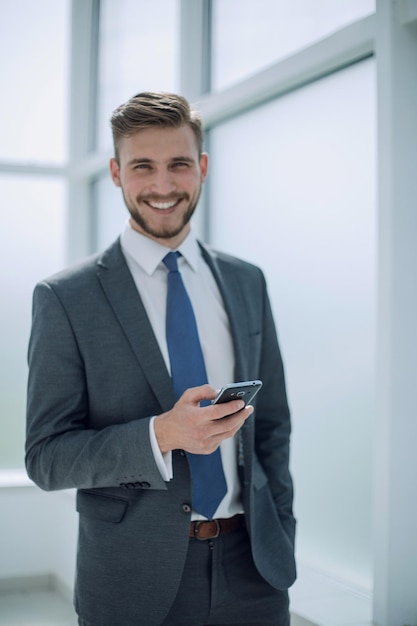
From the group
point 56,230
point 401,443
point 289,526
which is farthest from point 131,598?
point 56,230

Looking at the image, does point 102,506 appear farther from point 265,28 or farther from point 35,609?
point 35,609

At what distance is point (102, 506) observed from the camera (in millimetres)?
1600

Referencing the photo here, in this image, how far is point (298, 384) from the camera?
8.68 ft

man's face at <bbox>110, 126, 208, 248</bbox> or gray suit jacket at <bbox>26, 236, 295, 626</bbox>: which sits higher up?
man's face at <bbox>110, 126, 208, 248</bbox>

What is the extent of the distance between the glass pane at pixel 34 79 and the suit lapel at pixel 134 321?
2.81m

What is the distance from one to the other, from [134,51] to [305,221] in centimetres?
188

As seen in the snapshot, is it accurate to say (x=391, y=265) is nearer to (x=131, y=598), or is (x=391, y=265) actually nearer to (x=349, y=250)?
(x=349, y=250)

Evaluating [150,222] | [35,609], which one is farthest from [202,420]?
[35,609]

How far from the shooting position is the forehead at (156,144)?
1.73 meters

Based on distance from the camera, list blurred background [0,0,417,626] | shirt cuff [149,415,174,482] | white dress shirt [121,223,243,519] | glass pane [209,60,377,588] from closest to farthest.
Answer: shirt cuff [149,415,174,482] → white dress shirt [121,223,243,519] → blurred background [0,0,417,626] → glass pane [209,60,377,588]

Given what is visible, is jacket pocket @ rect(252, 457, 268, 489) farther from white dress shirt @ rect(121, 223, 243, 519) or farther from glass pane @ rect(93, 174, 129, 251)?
glass pane @ rect(93, 174, 129, 251)

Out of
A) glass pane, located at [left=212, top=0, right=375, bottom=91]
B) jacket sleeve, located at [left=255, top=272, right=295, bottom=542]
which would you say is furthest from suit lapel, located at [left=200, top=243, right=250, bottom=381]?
glass pane, located at [left=212, top=0, right=375, bottom=91]

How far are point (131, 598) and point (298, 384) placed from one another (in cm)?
125

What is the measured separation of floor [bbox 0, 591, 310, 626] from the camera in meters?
3.54
